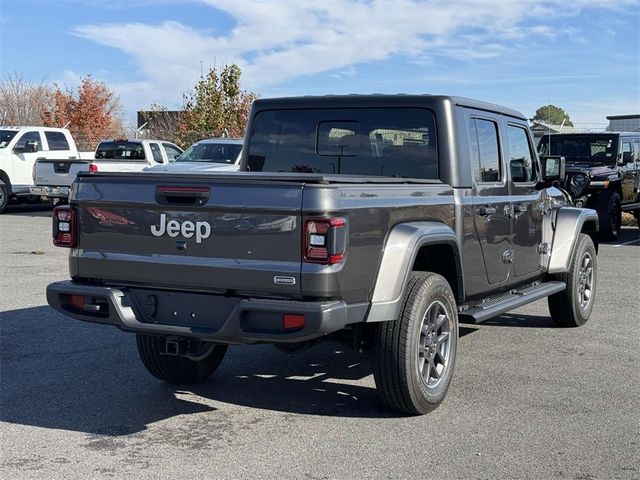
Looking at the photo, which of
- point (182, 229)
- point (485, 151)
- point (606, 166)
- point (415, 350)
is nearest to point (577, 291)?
point (485, 151)

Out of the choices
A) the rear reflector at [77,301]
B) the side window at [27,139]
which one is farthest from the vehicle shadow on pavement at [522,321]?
the side window at [27,139]

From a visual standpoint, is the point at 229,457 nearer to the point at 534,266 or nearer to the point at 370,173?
the point at 370,173

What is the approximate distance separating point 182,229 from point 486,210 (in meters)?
2.43

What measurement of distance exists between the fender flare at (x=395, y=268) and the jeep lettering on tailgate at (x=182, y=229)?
1033 mm

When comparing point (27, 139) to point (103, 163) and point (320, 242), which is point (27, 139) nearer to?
point (103, 163)

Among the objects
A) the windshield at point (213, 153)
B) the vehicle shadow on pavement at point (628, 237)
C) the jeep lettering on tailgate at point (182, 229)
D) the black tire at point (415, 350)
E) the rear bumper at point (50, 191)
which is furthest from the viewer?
the rear bumper at point (50, 191)

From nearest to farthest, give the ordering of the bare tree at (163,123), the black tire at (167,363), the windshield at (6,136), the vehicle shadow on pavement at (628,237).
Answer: the black tire at (167,363) → the vehicle shadow on pavement at (628,237) → the windshield at (6,136) → the bare tree at (163,123)

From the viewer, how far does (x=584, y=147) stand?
56.0 feet

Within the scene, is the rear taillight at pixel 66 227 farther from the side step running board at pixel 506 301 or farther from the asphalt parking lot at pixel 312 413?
the side step running board at pixel 506 301

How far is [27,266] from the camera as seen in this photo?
39.3 ft

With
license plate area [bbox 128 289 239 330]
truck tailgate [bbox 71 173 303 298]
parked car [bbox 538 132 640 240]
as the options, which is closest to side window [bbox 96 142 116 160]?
parked car [bbox 538 132 640 240]

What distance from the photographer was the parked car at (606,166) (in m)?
16.2

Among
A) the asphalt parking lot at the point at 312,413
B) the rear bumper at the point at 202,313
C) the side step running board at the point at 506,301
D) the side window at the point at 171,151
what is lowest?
the asphalt parking lot at the point at 312,413

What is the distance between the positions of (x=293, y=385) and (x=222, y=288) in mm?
1629
